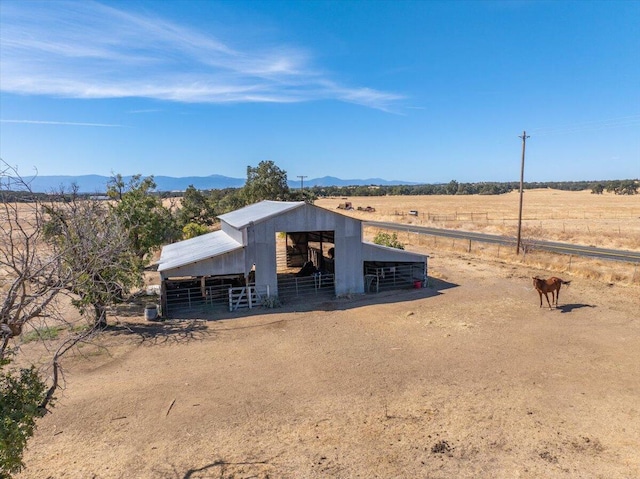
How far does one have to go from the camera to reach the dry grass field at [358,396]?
339 inches

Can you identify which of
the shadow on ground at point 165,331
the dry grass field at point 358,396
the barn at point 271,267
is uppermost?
the barn at point 271,267

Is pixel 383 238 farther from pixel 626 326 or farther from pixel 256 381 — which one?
pixel 256 381

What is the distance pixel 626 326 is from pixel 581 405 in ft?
26.9

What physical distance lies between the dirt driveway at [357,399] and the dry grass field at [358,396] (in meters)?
0.04

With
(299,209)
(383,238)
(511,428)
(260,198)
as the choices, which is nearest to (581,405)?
(511,428)

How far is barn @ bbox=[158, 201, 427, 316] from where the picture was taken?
65.9 ft

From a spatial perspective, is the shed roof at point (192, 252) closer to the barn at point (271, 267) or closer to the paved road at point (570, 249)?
the barn at point (271, 267)

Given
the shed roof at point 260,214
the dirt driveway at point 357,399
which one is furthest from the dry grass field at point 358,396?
the shed roof at point 260,214

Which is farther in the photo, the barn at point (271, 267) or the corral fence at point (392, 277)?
the corral fence at point (392, 277)

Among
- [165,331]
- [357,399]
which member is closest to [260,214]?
[165,331]

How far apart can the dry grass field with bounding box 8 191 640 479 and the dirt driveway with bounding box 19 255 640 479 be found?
0.04m

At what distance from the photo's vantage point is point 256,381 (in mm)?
12414

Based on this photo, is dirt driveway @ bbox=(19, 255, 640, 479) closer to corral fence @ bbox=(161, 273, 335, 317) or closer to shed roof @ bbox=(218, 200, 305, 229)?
corral fence @ bbox=(161, 273, 335, 317)

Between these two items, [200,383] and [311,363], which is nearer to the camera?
[200,383]
